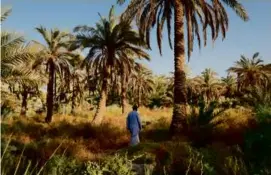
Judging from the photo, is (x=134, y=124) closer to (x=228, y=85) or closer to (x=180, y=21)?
(x=180, y=21)

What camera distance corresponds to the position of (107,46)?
A: 25.7m

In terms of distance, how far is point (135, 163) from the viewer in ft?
32.9

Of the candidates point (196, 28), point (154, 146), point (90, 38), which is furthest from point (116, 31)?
point (154, 146)

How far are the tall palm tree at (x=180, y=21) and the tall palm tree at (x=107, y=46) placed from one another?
20.4 feet

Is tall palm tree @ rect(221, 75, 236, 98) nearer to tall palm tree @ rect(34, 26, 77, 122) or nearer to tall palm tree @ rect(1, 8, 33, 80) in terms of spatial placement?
tall palm tree @ rect(34, 26, 77, 122)

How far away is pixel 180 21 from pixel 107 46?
9.13 m

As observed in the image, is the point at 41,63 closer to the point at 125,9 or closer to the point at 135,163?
the point at 125,9

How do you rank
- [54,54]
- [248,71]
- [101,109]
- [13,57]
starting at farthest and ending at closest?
[248,71]
[54,54]
[101,109]
[13,57]

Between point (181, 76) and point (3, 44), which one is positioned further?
point (181, 76)

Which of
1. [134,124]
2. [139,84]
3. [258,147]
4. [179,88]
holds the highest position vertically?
[139,84]

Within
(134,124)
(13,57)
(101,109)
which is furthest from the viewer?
(101,109)

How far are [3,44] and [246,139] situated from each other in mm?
10039

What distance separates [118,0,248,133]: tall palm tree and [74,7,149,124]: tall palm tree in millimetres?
6227

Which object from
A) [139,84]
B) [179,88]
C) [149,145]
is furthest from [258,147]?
[139,84]
